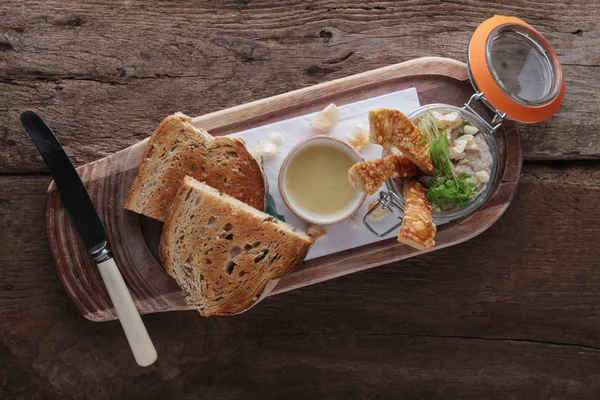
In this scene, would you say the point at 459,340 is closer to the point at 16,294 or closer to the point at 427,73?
the point at 427,73

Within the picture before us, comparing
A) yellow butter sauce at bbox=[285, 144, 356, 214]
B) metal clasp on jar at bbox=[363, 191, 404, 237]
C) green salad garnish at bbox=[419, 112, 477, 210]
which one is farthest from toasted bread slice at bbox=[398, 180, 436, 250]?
yellow butter sauce at bbox=[285, 144, 356, 214]

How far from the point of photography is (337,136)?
6.90ft

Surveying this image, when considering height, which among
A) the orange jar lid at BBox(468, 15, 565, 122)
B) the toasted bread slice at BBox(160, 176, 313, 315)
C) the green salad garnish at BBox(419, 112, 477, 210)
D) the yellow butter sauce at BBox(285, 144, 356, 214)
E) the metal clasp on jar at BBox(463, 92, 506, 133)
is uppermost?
the orange jar lid at BBox(468, 15, 565, 122)

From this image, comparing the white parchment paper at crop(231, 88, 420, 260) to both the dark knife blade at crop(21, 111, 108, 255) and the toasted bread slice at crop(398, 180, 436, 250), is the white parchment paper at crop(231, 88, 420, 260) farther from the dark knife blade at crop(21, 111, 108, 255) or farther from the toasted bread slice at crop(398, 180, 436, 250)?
the dark knife blade at crop(21, 111, 108, 255)

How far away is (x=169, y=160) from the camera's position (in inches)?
79.0

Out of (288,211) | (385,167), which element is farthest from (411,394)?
(385,167)

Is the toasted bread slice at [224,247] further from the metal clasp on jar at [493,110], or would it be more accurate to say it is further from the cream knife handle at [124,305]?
the metal clasp on jar at [493,110]

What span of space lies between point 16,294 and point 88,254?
1.31 feet

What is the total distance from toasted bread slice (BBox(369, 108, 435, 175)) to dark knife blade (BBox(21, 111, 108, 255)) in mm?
1099

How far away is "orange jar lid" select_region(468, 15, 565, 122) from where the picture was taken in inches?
77.9

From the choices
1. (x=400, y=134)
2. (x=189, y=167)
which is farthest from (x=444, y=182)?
(x=189, y=167)

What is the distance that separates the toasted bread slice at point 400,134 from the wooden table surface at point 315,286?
0.62 meters

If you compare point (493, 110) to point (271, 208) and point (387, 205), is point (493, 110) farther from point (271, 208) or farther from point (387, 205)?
point (271, 208)

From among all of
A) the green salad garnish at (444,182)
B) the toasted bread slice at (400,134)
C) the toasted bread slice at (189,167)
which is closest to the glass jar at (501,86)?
the green salad garnish at (444,182)
